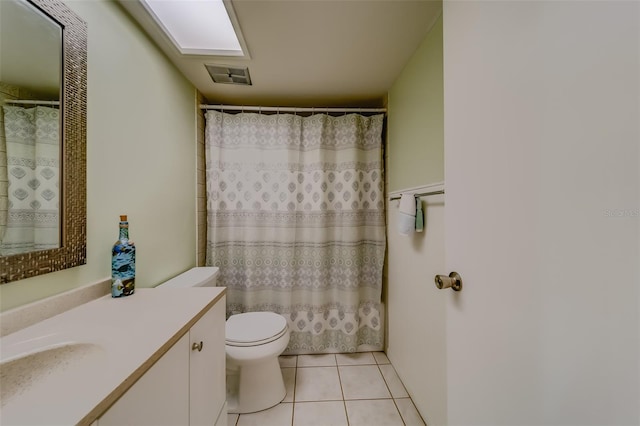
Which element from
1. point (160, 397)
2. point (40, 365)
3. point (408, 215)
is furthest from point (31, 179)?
point (408, 215)

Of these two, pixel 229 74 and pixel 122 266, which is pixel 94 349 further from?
pixel 229 74

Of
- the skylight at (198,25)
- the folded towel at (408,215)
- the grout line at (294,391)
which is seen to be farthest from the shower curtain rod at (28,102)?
the grout line at (294,391)

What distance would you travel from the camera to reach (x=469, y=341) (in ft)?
2.15

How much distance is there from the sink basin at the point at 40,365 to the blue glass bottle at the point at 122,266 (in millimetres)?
368

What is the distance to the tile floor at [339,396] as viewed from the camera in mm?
1350

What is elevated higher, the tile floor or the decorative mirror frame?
the decorative mirror frame

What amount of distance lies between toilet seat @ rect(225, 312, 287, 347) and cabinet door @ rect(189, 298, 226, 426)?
27cm

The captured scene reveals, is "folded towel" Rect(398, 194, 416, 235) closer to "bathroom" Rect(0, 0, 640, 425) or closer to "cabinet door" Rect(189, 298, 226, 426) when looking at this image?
"bathroom" Rect(0, 0, 640, 425)

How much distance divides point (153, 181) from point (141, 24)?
31.4 inches

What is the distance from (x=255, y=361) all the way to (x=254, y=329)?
6.9 inches

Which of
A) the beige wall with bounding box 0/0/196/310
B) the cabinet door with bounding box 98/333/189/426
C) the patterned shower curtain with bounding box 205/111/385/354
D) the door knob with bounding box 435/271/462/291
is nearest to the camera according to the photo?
the cabinet door with bounding box 98/333/189/426

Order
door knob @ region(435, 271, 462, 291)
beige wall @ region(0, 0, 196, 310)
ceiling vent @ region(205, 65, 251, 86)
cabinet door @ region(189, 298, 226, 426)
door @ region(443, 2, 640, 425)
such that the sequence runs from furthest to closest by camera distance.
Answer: ceiling vent @ region(205, 65, 251, 86) → beige wall @ region(0, 0, 196, 310) → cabinet door @ region(189, 298, 226, 426) → door knob @ region(435, 271, 462, 291) → door @ region(443, 2, 640, 425)

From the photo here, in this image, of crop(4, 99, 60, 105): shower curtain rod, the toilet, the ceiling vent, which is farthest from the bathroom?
the toilet

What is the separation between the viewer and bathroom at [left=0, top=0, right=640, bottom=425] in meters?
0.35
